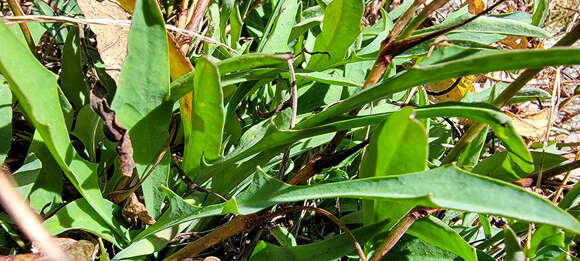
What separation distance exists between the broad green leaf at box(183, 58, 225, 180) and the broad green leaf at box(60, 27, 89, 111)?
285mm

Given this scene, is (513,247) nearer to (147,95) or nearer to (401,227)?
(401,227)

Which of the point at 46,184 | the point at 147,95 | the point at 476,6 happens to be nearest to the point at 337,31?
the point at 147,95

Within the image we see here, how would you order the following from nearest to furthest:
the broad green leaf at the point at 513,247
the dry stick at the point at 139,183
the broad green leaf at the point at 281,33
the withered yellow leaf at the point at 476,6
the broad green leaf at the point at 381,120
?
1. the broad green leaf at the point at 381,120
2. the broad green leaf at the point at 513,247
3. the dry stick at the point at 139,183
4. the broad green leaf at the point at 281,33
5. the withered yellow leaf at the point at 476,6

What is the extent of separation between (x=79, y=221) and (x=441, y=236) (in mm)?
634

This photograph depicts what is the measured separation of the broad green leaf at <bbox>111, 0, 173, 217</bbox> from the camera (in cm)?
91

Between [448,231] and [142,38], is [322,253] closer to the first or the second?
[448,231]

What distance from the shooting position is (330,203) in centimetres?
125

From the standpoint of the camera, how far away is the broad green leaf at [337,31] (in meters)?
1.13

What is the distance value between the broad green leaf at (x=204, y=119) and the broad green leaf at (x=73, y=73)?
0.93 ft

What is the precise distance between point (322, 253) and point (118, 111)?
44cm

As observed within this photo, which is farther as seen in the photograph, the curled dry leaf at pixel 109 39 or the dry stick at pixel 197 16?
the dry stick at pixel 197 16

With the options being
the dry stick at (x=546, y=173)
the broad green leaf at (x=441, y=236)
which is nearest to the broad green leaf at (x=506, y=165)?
the dry stick at (x=546, y=173)

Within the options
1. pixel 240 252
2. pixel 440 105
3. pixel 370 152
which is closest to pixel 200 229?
pixel 240 252

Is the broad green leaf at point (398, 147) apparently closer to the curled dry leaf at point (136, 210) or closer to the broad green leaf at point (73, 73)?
the curled dry leaf at point (136, 210)
